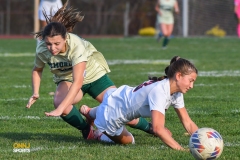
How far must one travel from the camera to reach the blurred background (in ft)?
107

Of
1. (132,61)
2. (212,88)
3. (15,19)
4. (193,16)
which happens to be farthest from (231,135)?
(15,19)

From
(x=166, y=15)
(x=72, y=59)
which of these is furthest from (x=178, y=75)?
(x=166, y=15)

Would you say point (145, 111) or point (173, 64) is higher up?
point (173, 64)

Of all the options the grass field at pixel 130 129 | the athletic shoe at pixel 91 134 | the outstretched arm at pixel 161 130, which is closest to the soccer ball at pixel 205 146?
the grass field at pixel 130 129

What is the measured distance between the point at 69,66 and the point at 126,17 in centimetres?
3047

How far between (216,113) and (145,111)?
6.35 ft

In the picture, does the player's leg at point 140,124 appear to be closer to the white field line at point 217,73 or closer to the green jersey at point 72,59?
the green jersey at point 72,59

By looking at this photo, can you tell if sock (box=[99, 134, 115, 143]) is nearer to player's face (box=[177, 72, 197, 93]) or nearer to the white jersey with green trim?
the white jersey with green trim

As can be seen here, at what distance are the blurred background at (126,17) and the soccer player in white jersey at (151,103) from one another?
26202 millimetres

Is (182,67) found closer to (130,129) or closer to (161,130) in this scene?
(161,130)

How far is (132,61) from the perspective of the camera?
14.3 meters

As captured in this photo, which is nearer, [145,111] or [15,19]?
[145,111]

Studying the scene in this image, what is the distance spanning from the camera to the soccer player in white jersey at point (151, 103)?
5020 millimetres

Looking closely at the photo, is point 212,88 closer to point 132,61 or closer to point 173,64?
point 173,64
